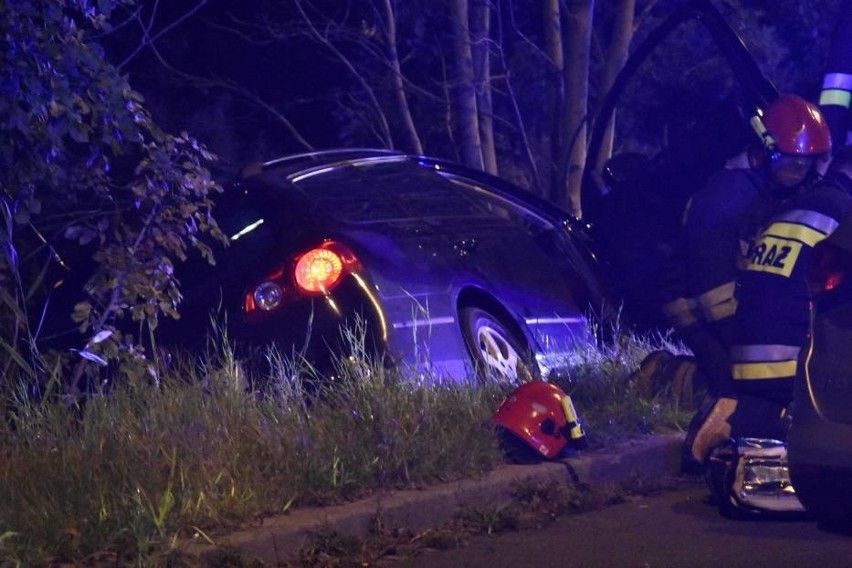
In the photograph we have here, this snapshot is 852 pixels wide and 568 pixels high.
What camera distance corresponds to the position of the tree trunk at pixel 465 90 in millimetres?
11422

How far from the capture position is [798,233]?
19.1 ft

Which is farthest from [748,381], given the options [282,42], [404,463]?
[282,42]

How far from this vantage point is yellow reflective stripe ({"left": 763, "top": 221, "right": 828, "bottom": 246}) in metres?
5.80

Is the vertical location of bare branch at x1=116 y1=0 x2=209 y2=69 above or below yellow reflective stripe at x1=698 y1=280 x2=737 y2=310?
above

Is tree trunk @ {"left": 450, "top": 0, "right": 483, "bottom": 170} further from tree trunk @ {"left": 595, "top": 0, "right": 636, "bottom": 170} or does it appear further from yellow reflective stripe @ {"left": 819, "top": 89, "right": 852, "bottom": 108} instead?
yellow reflective stripe @ {"left": 819, "top": 89, "right": 852, "bottom": 108}

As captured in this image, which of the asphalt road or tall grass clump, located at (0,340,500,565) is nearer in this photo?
tall grass clump, located at (0,340,500,565)

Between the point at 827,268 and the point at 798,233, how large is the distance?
1.39 meters

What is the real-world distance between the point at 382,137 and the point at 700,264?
6559 mm

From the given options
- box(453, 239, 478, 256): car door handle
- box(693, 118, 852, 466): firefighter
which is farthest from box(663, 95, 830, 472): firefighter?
box(453, 239, 478, 256): car door handle

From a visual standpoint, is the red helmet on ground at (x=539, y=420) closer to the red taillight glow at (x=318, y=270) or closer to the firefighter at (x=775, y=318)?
the firefighter at (x=775, y=318)

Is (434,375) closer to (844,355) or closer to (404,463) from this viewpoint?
(404,463)

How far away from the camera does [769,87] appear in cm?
798

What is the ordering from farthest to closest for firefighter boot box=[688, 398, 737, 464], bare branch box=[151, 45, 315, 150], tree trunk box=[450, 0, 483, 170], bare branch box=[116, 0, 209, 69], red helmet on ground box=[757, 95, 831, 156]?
bare branch box=[151, 45, 315, 150] → tree trunk box=[450, 0, 483, 170] → bare branch box=[116, 0, 209, 69] → red helmet on ground box=[757, 95, 831, 156] → firefighter boot box=[688, 398, 737, 464]

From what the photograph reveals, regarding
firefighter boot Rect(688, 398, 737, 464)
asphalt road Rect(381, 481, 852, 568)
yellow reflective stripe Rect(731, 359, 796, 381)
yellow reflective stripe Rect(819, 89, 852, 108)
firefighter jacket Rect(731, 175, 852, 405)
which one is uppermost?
yellow reflective stripe Rect(819, 89, 852, 108)
